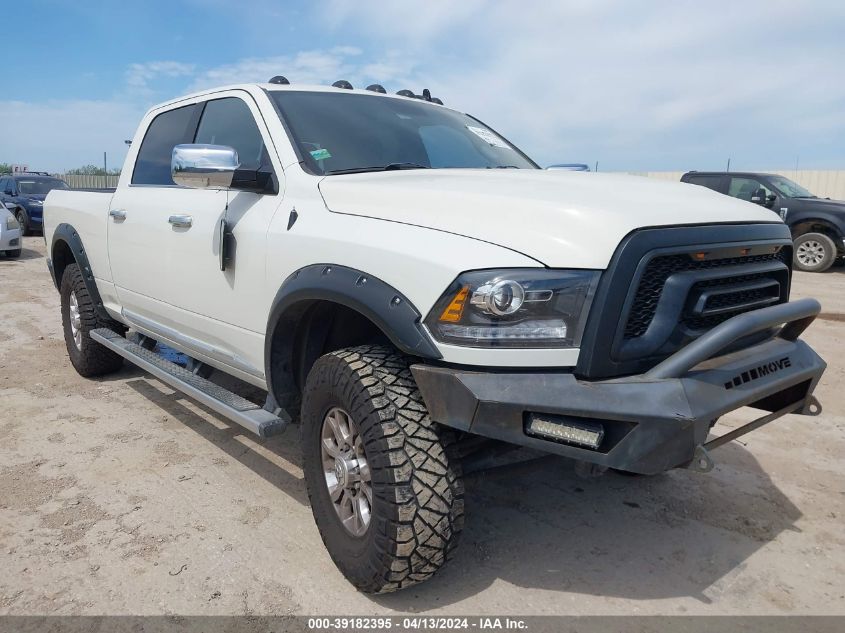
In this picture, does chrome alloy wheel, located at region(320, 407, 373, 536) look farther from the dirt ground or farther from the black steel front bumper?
the black steel front bumper

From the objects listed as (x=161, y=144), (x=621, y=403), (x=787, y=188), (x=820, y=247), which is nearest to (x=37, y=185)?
(x=161, y=144)

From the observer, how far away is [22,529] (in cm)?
311

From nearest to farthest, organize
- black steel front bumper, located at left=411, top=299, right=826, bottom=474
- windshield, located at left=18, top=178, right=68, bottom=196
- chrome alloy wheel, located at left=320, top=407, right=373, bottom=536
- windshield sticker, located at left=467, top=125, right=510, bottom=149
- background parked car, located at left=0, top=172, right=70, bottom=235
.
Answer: black steel front bumper, located at left=411, top=299, right=826, bottom=474
chrome alloy wheel, located at left=320, top=407, right=373, bottom=536
windshield sticker, located at left=467, top=125, right=510, bottom=149
background parked car, located at left=0, top=172, right=70, bottom=235
windshield, located at left=18, top=178, right=68, bottom=196

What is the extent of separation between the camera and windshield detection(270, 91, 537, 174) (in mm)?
3225

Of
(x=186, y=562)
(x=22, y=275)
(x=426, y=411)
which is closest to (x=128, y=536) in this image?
(x=186, y=562)

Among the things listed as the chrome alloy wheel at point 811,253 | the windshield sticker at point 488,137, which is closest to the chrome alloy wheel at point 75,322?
the windshield sticker at point 488,137

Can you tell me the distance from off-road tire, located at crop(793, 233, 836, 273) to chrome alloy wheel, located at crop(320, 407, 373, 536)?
12280mm

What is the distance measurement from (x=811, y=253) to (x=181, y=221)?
12450 millimetres

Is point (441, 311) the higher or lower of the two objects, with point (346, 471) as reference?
higher

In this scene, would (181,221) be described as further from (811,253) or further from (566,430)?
(811,253)

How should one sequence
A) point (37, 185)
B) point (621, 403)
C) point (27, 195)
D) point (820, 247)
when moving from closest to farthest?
point (621, 403), point (820, 247), point (27, 195), point (37, 185)

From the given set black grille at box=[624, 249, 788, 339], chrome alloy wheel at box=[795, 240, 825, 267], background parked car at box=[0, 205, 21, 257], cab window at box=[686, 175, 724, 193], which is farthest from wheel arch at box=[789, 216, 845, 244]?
background parked car at box=[0, 205, 21, 257]

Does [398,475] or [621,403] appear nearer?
[621,403]

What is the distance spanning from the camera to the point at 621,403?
2057mm
